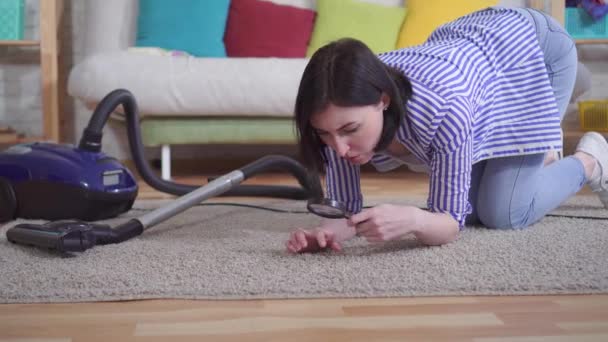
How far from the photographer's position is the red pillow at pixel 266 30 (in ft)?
10.1

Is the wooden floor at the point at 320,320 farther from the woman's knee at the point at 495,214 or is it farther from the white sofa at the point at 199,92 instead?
the white sofa at the point at 199,92

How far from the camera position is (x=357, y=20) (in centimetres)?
310

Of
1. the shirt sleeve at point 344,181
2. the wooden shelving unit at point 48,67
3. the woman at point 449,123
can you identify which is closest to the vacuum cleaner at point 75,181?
the shirt sleeve at point 344,181

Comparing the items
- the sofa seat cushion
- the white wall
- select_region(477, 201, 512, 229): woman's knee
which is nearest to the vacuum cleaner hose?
select_region(477, 201, 512, 229): woman's knee

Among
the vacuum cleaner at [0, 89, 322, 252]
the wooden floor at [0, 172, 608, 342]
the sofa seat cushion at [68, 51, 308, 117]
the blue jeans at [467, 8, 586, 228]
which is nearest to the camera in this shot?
the wooden floor at [0, 172, 608, 342]

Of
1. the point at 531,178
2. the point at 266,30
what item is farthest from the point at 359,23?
the point at 531,178

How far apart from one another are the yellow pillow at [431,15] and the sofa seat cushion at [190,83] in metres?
0.81

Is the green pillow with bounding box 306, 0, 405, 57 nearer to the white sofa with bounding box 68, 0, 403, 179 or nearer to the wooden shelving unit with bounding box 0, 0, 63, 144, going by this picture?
the white sofa with bounding box 68, 0, 403, 179

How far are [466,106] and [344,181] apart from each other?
0.96 feet

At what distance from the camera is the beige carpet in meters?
1.02

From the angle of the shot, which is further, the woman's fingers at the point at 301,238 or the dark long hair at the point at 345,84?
the woman's fingers at the point at 301,238

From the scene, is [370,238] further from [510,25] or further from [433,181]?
[510,25]

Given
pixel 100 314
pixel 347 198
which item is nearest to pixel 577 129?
pixel 347 198

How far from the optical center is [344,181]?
1356 millimetres
